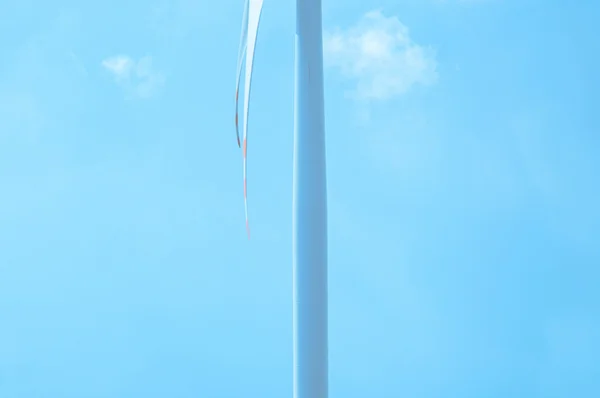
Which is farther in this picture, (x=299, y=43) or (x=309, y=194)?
(x=299, y=43)

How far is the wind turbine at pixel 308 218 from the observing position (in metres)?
12.3

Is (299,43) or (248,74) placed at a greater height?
(299,43)

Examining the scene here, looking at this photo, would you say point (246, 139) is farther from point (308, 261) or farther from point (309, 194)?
point (308, 261)

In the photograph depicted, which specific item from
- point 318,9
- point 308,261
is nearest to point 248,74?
point 318,9

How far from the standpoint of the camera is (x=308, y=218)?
12547mm

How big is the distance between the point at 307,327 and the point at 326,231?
147 centimetres

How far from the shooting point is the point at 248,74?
1259cm

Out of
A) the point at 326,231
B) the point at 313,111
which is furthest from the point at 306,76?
the point at 326,231

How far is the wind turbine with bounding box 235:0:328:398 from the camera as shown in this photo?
12.3 meters

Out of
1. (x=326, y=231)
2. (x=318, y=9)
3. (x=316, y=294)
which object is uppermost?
(x=318, y=9)

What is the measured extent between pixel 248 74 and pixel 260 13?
0.92 m

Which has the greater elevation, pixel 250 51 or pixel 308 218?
pixel 250 51

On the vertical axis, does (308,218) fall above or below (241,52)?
below

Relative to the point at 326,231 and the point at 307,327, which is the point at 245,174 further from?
the point at 307,327
